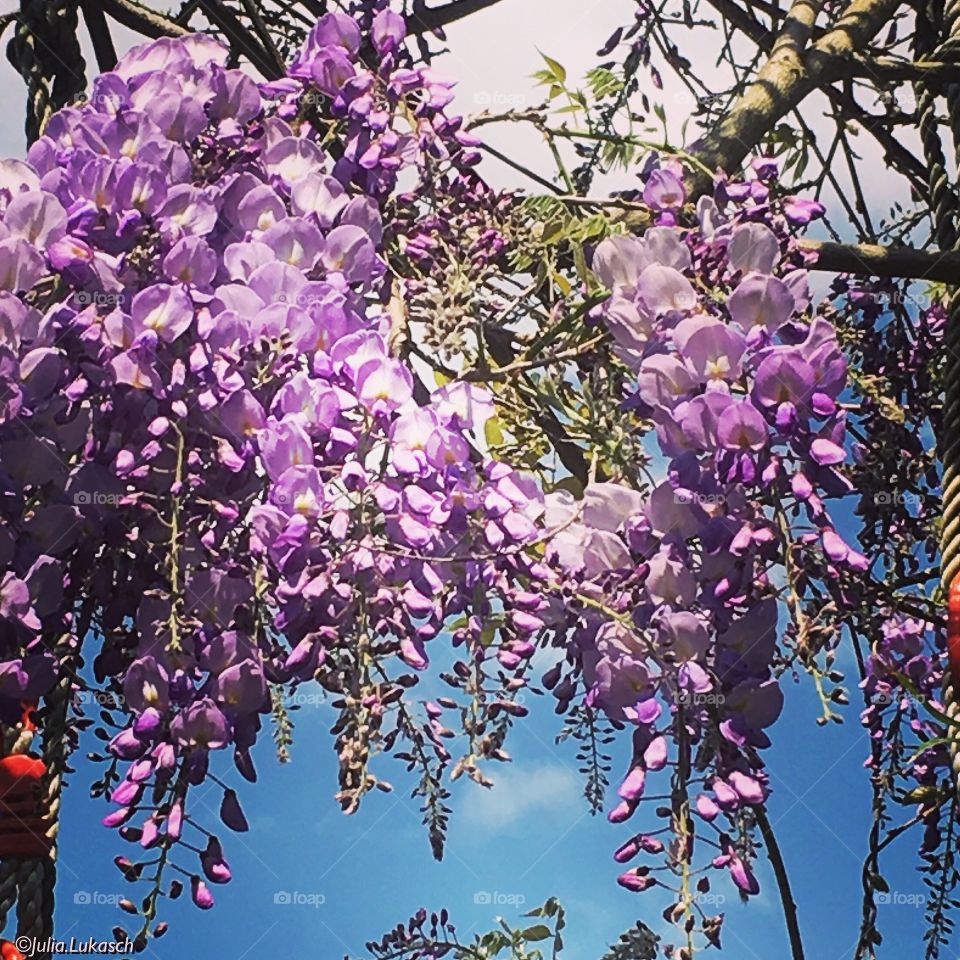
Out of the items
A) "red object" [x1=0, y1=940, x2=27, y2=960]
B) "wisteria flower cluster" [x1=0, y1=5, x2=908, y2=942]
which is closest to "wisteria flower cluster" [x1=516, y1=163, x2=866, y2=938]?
"wisteria flower cluster" [x1=0, y1=5, x2=908, y2=942]

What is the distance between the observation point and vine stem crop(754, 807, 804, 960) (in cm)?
94

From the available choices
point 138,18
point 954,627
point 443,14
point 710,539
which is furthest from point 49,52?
point 954,627

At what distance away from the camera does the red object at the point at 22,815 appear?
769 mm

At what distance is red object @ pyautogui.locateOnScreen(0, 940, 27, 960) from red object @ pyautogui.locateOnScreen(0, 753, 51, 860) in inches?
2.0

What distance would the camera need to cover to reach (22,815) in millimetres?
774

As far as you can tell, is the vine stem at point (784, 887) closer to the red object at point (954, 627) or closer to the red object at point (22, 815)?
the red object at point (954, 627)

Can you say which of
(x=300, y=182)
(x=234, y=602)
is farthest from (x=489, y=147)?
(x=234, y=602)

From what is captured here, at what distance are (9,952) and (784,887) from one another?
1.85 feet

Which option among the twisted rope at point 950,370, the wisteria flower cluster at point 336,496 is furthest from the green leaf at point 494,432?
the twisted rope at point 950,370

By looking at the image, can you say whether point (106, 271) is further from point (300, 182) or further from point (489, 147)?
point (489, 147)

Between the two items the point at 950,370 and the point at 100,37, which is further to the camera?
the point at 100,37

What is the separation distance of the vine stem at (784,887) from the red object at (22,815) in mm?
476

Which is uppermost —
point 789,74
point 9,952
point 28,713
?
point 789,74

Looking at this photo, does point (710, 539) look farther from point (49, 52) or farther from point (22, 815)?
point (49, 52)
